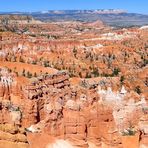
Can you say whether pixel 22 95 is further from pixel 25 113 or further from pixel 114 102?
pixel 114 102

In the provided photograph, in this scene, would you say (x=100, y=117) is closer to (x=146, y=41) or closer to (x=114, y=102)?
(x=114, y=102)

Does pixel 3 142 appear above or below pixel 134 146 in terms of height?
above

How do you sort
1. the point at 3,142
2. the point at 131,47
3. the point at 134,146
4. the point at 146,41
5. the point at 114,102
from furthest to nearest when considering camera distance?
1. the point at 146,41
2. the point at 131,47
3. the point at 114,102
4. the point at 134,146
5. the point at 3,142

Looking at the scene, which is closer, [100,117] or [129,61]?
[100,117]

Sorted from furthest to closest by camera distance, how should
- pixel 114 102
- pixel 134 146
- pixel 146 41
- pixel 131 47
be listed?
pixel 146 41 → pixel 131 47 → pixel 114 102 → pixel 134 146

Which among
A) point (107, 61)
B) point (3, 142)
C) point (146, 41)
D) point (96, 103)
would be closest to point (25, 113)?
point (96, 103)

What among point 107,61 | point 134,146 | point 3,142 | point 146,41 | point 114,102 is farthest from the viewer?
point 146,41

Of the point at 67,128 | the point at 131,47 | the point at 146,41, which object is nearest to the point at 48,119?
the point at 67,128

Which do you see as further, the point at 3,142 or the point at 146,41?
the point at 146,41

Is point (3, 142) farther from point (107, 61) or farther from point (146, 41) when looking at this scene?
point (146, 41)
